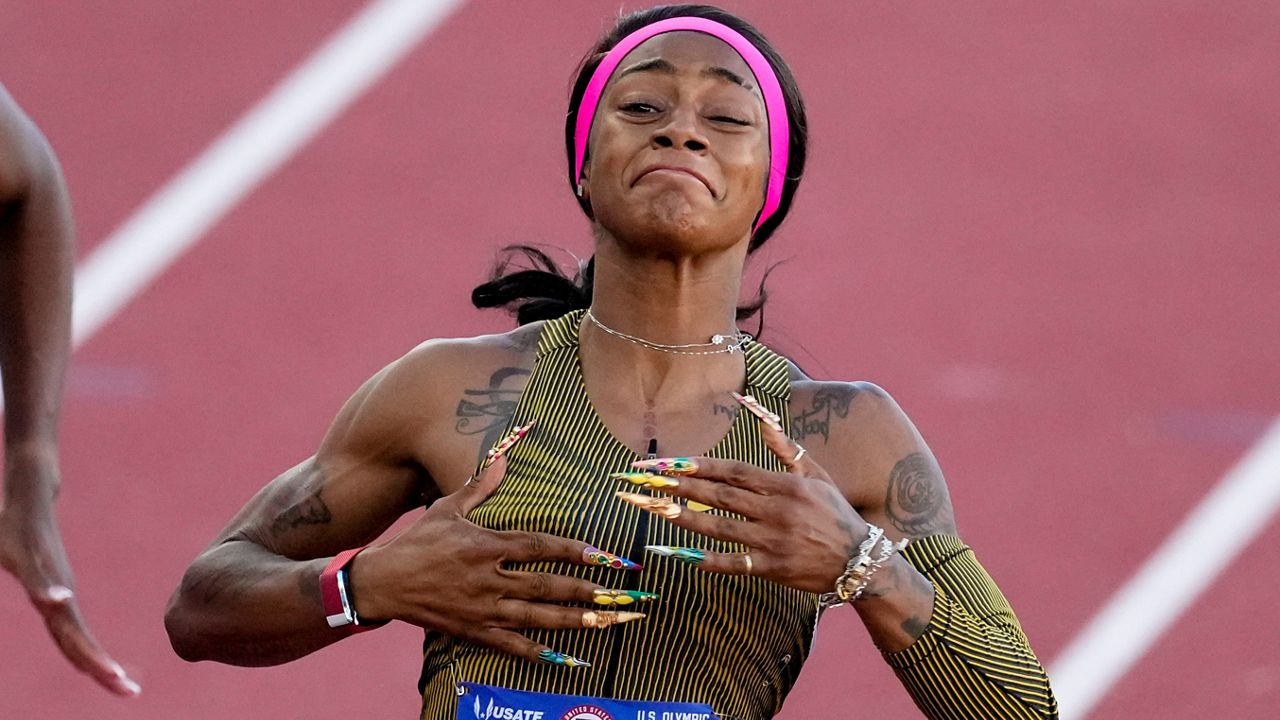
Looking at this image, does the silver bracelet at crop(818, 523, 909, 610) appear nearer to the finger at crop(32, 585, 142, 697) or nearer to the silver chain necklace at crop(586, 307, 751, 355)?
the silver chain necklace at crop(586, 307, 751, 355)

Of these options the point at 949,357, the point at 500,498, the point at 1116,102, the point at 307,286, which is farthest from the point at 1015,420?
the point at 500,498

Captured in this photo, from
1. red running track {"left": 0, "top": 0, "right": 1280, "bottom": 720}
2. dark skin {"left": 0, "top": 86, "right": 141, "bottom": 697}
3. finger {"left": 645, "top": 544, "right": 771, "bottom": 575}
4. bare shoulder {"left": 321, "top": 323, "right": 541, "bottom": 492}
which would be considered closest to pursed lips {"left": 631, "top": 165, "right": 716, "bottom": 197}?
bare shoulder {"left": 321, "top": 323, "right": 541, "bottom": 492}

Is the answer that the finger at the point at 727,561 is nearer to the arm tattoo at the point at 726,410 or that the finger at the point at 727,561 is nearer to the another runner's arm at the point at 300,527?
the arm tattoo at the point at 726,410

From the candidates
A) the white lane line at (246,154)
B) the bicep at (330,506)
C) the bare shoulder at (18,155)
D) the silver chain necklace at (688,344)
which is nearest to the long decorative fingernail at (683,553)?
the silver chain necklace at (688,344)

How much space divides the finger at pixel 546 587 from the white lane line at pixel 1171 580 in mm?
2733

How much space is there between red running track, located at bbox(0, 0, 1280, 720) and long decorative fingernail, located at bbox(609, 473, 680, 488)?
2.86 m

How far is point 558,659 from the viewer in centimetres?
300

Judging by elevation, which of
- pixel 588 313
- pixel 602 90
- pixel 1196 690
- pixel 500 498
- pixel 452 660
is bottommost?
pixel 1196 690

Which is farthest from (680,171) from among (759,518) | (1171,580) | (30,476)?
(1171,580)

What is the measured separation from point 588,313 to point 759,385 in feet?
1.02

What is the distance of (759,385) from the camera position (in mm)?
3256

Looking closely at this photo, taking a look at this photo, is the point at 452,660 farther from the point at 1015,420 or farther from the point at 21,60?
the point at 21,60

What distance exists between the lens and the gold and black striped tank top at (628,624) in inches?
120

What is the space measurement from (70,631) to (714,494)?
0.83 m
